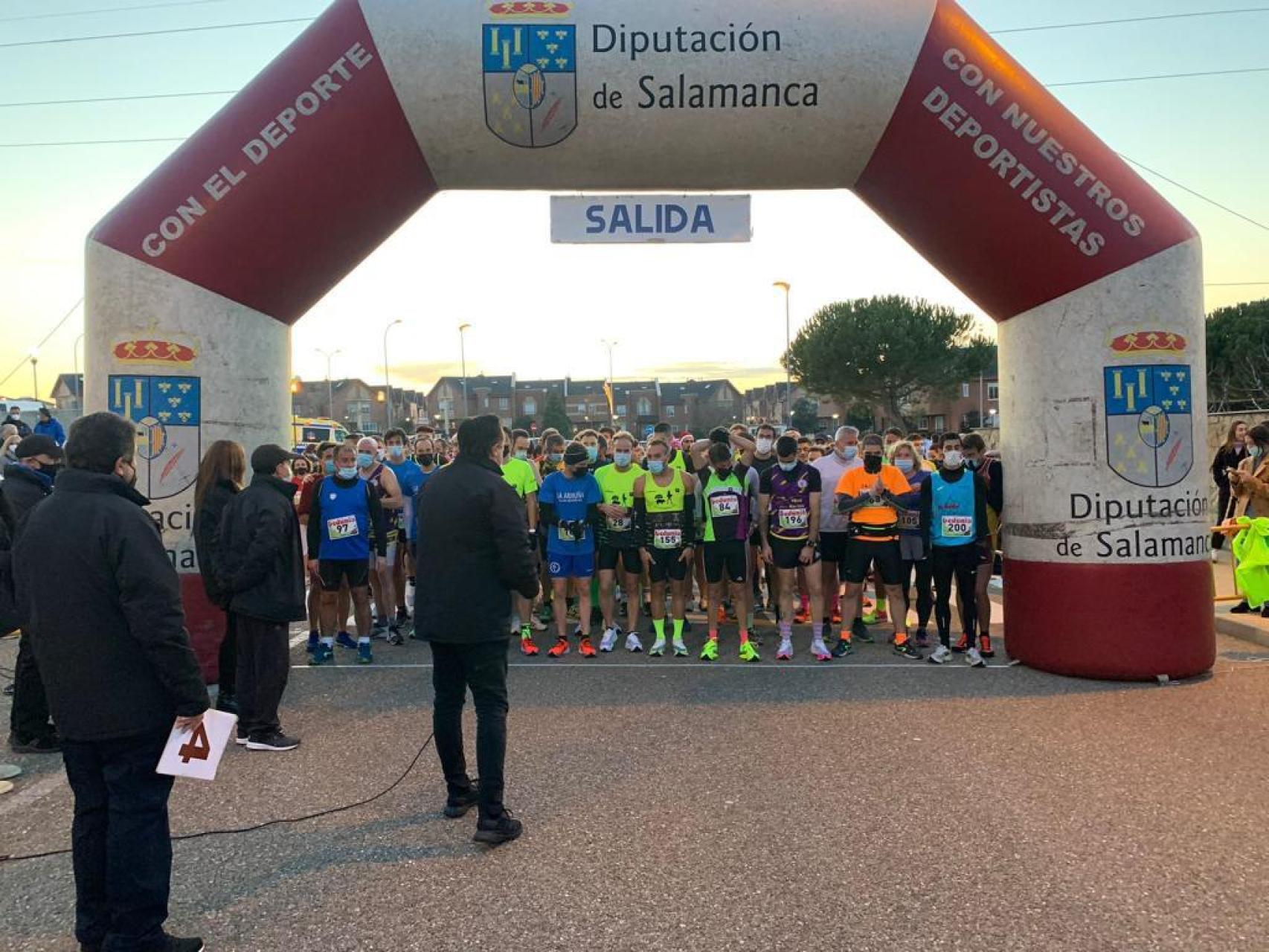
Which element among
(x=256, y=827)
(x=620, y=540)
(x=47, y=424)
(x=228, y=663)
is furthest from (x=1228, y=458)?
(x=47, y=424)

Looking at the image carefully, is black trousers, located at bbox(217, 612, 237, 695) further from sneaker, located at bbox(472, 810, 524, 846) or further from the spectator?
the spectator

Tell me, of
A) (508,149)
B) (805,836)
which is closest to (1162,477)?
(805,836)

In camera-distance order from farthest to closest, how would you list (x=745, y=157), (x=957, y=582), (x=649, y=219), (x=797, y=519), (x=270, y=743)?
(x=797, y=519), (x=957, y=582), (x=649, y=219), (x=745, y=157), (x=270, y=743)

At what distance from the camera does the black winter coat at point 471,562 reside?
4.39 meters

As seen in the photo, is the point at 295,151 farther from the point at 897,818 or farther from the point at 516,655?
the point at 897,818

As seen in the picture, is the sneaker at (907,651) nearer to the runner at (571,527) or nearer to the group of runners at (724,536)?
the group of runners at (724,536)

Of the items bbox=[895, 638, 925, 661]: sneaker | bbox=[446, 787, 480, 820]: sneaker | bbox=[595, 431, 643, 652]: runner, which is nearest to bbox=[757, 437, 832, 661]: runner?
bbox=[895, 638, 925, 661]: sneaker

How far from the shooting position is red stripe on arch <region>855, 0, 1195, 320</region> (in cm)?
669

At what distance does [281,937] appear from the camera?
3367 mm

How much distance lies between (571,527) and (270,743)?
3513 millimetres

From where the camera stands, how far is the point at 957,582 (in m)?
7.90

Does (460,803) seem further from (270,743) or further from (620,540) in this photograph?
(620,540)

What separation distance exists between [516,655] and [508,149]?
4438 millimetres

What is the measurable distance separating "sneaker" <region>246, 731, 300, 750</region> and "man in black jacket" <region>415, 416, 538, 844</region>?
159cm
